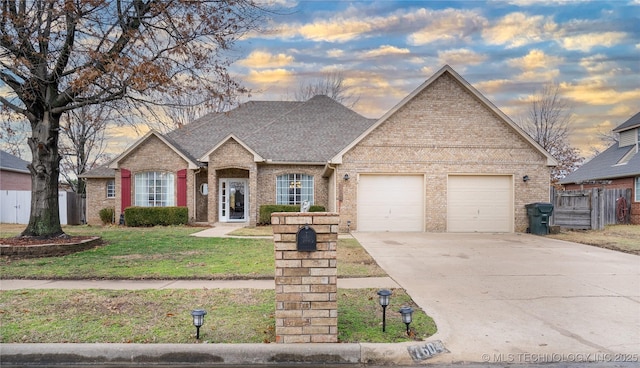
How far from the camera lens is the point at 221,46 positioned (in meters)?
11.6

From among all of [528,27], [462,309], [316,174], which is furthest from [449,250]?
[316,174]

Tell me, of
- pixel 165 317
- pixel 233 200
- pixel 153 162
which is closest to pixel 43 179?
pixel 153 162

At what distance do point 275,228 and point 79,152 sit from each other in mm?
30495

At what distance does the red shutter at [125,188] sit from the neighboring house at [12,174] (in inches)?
505

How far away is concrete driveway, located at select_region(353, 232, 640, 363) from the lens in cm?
414

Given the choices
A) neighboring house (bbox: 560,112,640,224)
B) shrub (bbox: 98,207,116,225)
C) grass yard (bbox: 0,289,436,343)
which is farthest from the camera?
neighboring house (bbox: 560,112,640,224)

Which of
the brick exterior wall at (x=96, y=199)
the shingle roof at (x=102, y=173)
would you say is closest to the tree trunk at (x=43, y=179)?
the shingle roof at (x=102, y=173)

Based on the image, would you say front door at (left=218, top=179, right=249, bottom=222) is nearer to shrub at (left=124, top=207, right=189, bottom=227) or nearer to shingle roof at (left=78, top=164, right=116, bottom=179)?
shrub at (left=124, top=207, right=189, bottom=227)

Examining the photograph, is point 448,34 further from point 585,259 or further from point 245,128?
point 245,128

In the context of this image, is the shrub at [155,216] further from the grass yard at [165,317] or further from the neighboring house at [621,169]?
the neighboring house at [621,169]

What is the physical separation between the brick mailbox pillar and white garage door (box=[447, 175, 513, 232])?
13.4 m

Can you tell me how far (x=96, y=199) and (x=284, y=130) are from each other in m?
11.1

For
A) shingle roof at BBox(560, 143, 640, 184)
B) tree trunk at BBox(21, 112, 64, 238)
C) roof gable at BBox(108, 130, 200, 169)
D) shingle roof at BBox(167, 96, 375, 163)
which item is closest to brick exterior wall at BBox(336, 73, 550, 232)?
shingle roof at BBox(167, 96, 375, 163)

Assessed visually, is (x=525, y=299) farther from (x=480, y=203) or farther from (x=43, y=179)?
(x=43, y=179)
